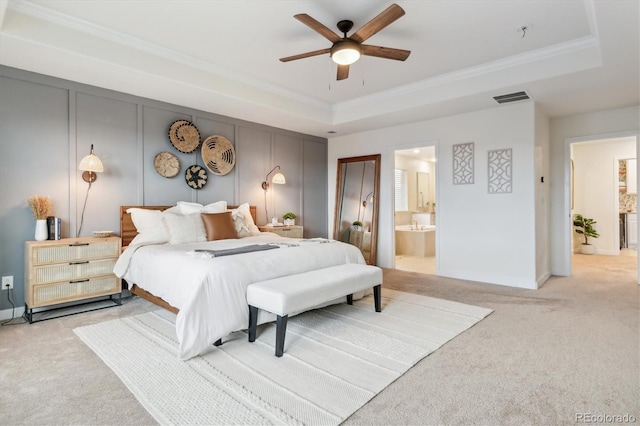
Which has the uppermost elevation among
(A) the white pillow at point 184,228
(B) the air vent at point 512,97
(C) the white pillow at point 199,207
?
(B) the air vent at point 512,97

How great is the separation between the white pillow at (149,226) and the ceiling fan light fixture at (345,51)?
2640 mm

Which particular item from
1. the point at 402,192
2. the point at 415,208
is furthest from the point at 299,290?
the point at 415,208

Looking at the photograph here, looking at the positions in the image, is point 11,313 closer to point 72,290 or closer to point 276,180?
point 72,290

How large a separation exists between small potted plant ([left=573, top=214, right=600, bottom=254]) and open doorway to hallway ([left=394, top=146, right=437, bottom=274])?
10.1 ft

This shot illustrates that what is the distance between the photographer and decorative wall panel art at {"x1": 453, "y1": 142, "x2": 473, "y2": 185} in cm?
503

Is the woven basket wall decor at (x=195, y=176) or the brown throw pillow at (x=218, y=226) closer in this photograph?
the brown throw pillow at (x=218, y=226)

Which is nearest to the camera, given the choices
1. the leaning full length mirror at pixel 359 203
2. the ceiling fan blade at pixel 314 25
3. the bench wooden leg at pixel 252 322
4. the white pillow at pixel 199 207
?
the ceiling fan blade at pixel 314 25

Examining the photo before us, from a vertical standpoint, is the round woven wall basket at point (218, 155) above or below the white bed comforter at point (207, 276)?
above

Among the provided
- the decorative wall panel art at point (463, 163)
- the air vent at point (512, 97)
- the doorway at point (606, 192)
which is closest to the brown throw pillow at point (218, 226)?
the decorative wall panel art at point (463, 163)

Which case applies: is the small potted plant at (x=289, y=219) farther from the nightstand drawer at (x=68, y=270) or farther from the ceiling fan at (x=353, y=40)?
the ceiling fan at (x=353, y=40)

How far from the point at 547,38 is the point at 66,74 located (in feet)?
16.0

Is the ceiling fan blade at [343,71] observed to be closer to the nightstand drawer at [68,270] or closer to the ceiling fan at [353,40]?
the ceiling fan at [353,40]

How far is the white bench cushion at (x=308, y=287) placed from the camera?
8.28 ft

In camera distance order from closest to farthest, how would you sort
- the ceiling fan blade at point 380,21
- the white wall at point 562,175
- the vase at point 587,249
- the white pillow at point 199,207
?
the ceiling fan blade at point 380,21, the white pillow at point 199,207, the white wall at point 562,175, the vase at point 587,249
